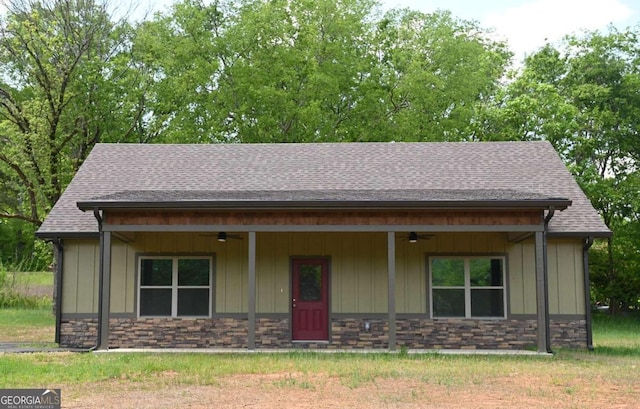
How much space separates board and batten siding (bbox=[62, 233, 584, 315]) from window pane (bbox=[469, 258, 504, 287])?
8.3 inches

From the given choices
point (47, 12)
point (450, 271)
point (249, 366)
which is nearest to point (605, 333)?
point (450, 271)

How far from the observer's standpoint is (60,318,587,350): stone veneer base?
1556 cm

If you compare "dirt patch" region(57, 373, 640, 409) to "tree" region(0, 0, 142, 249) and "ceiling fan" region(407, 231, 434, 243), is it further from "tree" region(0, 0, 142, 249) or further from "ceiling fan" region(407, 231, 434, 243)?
"tree" region(0, 0, 142, 249)

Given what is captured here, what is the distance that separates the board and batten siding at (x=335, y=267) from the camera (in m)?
15.7

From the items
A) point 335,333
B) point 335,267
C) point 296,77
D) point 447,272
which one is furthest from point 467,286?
point 296,77

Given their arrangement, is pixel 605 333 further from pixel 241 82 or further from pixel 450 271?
pixel 241 82

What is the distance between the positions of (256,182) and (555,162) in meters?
7.37

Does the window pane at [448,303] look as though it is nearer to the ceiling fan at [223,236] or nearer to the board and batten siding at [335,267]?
the board and batten siding at [335,267]

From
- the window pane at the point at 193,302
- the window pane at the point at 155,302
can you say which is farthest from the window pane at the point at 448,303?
the window pane at the point at 155,302

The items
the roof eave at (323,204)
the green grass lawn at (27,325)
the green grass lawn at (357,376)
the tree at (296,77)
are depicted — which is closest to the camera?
the green grass lawn at (357,376)

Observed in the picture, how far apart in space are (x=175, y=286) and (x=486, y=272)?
6698mm

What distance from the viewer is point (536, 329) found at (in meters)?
15.6

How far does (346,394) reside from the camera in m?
9.47

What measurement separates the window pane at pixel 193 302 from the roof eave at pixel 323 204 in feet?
8.84
